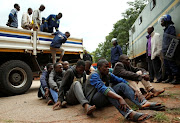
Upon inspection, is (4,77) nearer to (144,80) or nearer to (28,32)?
(28,32)

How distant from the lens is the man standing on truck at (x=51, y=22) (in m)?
6.06

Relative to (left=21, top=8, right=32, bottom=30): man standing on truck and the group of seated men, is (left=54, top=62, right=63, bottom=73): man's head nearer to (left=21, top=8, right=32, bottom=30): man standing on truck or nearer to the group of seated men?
the group of seated men

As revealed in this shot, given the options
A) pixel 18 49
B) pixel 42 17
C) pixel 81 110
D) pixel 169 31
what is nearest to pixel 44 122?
pixel 81 110

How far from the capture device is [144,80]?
3.01 m

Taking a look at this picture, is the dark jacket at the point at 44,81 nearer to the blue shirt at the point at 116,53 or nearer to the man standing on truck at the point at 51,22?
the man standing on truck at the point at 51,22

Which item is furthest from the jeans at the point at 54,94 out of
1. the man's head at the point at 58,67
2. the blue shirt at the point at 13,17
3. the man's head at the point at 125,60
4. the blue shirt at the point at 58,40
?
the blue shirt at the point at 13,17

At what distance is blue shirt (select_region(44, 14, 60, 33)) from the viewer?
6.06 meters

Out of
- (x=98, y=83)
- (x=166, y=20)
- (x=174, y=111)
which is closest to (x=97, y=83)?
(x=98, y=83)

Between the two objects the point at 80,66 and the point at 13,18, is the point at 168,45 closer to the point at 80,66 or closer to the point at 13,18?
the point at 80,66

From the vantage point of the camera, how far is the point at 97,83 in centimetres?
227

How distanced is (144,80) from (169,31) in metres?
2.15

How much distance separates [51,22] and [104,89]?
4675 mm

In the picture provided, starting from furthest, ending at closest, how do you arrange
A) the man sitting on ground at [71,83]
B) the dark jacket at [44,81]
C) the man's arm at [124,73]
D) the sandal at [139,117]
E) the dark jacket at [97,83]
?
the dark jacket at [44,81], the man sitting on ground at [71,83], the man's arm at [124,73], the dark jacket at [97,83], the sandal at [139,117]

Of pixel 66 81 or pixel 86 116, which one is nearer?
pixel 86 116
